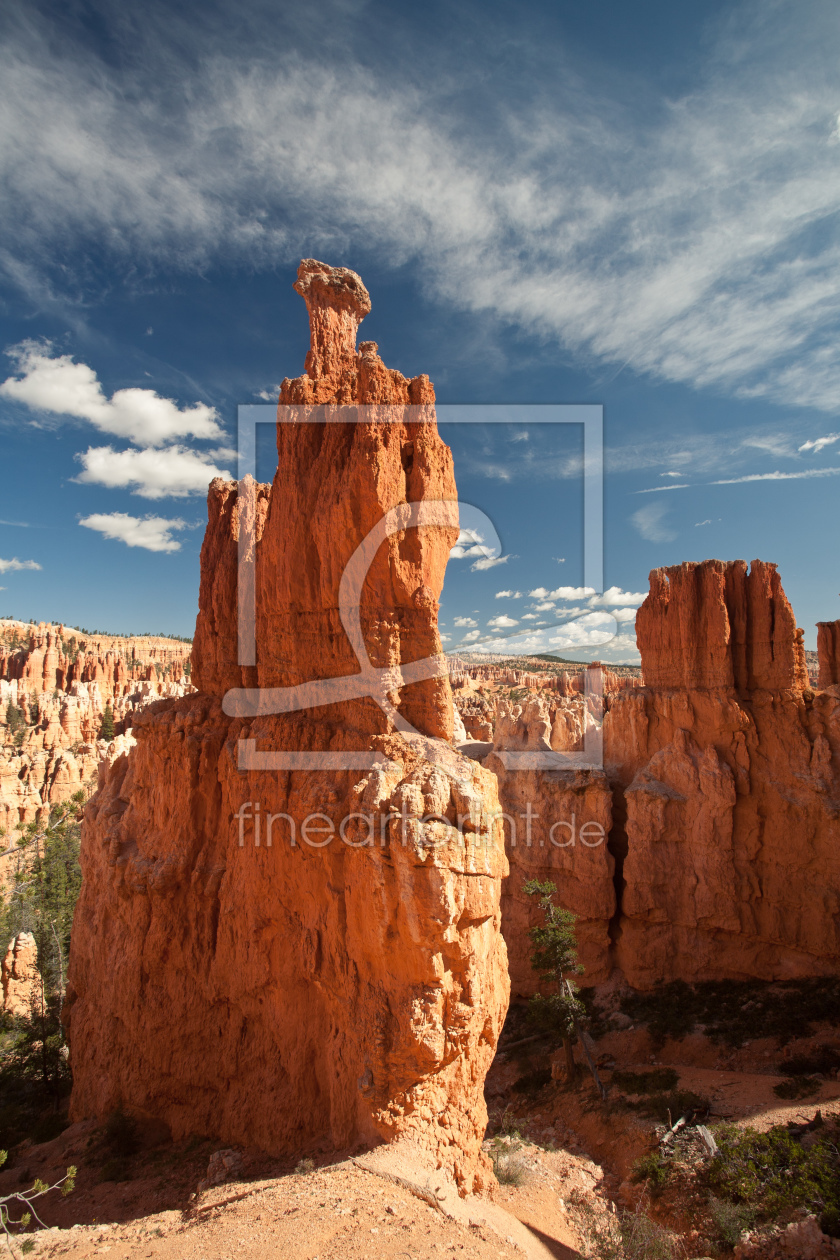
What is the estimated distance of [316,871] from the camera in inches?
455

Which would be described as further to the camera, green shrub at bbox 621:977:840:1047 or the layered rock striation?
the layered rock striation

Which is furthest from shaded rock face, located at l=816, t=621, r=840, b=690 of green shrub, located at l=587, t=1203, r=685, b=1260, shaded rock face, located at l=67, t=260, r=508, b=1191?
shaded rock face, located at l=67, t=260, r=508, b=1191

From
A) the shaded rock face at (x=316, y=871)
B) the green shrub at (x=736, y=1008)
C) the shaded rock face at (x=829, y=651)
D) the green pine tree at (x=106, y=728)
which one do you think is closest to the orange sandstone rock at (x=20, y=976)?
the shaded rock face at (x=316, y=871)

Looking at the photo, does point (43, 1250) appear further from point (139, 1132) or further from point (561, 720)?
point (561, 720)

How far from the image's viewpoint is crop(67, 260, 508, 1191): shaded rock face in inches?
391

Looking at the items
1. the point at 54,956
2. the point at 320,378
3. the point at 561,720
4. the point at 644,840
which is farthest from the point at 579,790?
the point at 54,956

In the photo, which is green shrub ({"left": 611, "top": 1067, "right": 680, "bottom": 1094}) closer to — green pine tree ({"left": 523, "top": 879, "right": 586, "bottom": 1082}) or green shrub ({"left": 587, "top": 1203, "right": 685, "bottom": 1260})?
green pine tree ({"left": 523, "top": 879, "right": 586, "bottom": 1082})

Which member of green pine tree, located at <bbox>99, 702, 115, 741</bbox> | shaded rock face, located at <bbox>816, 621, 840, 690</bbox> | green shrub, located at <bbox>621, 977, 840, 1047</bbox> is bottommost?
green shrub, located at <bbox>621, 977, 840, 1047</bbox>

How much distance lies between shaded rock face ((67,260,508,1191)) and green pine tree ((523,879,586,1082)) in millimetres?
9223

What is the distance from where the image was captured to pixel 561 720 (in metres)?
30.0

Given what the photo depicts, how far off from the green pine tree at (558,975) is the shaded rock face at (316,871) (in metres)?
9.22

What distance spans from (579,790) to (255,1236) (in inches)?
762

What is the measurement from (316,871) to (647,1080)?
14.6m

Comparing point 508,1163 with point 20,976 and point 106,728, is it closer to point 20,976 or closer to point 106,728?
point 20,976
